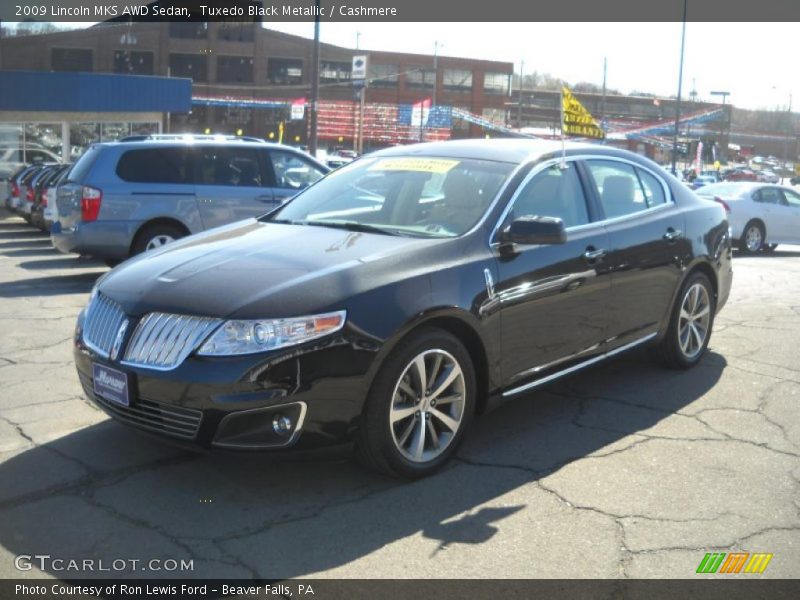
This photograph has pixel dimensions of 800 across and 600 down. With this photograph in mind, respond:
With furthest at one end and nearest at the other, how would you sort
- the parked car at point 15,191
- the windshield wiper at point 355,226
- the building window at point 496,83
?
the building window at point 496,83
the parked car at point 15,191
the windshield wiper at point 355,226

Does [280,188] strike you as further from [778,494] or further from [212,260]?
[778,494]

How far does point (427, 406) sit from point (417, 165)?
5.79ft

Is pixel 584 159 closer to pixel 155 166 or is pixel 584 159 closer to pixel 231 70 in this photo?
pixel 155 166

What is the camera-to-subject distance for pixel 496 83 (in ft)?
261

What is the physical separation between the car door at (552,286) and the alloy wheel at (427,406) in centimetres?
42

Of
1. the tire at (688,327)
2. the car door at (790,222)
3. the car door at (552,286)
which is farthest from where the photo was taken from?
the car door at (790,222)

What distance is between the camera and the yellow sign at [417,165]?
5219mm

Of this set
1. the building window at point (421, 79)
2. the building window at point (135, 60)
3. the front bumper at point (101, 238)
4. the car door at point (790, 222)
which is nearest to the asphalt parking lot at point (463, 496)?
the front bumper at point (101, 238)

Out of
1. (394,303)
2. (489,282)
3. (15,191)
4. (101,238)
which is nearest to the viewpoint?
(394,303)

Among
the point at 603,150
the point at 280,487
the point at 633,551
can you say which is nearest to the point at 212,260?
the point at 280,487

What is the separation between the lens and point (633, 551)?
140 inches

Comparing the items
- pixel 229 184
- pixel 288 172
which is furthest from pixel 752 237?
pixel 229 184

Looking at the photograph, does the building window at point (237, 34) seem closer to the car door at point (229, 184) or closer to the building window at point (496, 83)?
the building window at point (496, 83)

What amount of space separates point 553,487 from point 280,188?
25.0 feet
